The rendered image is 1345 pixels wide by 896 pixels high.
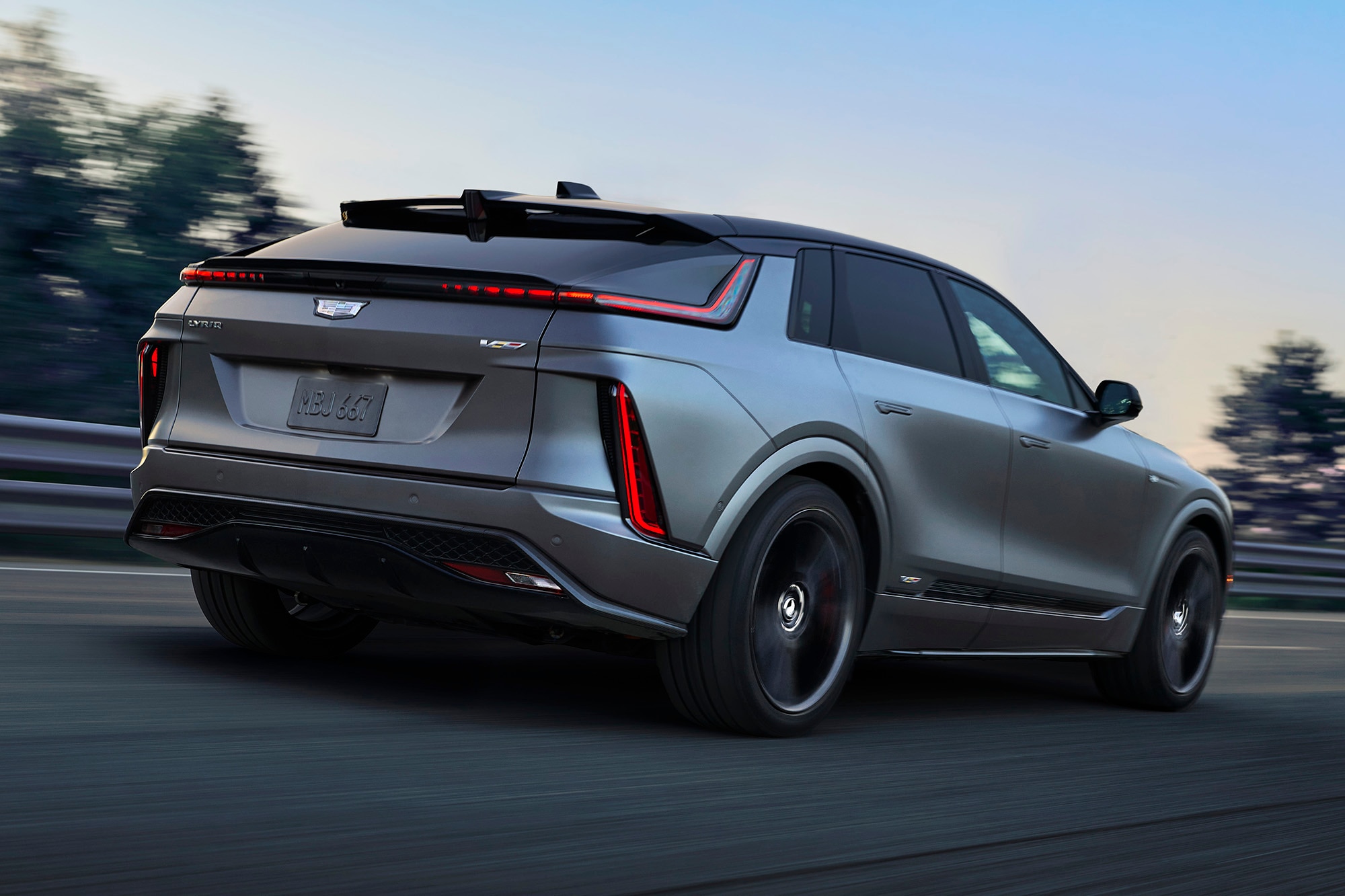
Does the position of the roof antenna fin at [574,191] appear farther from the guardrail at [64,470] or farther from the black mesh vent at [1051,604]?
the guardrail at [64,470]

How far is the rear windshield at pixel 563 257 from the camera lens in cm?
433

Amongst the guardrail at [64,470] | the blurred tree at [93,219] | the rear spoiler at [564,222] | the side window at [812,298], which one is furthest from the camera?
the blurred tree at [93,219]

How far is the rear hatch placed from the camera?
4.22 meters

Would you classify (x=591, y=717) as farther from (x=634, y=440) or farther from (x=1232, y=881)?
(x=1232, y=881)

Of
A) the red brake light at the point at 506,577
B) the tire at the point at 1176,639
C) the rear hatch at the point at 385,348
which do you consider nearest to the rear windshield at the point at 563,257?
the rear hatch at the point at 385,348

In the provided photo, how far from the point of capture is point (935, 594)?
5.41 m

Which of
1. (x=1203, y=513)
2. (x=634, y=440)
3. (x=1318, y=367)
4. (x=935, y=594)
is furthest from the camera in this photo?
(x=1318, y=367)

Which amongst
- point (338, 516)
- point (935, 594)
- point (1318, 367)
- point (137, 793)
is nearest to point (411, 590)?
point (338, 516)

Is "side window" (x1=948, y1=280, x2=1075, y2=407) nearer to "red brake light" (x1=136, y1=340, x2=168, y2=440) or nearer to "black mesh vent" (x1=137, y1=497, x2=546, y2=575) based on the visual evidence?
"black mesh vent" (x1=137, y1=497, x2=546, y2=575)

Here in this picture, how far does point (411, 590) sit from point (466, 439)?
1.50ft

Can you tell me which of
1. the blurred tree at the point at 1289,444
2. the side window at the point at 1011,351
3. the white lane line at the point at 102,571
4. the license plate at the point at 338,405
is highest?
the side window at the point at 1011,351

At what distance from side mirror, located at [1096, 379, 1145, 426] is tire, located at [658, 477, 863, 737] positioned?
195 cm

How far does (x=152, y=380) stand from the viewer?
482cm

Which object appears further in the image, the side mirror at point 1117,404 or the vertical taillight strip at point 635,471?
the side mirror at point 1117,404
